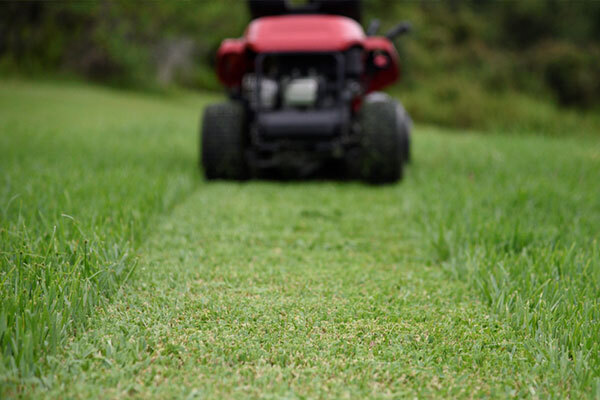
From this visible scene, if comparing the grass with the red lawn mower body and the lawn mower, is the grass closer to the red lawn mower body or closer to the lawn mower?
the lawn mower

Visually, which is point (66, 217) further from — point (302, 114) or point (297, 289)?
point (302, 114)

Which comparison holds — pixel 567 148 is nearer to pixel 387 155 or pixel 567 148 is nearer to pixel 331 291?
pixel 387 155

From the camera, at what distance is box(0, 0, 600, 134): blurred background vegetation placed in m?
7.39

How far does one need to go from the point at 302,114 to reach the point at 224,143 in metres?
0.53

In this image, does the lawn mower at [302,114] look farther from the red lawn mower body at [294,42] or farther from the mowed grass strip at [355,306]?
the mowed grass strip at [355,306]

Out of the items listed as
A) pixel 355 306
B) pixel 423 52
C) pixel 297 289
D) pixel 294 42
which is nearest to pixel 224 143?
pixel 294 42

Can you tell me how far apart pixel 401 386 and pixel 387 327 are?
11.6 inches

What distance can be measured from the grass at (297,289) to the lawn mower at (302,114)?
0.99ft

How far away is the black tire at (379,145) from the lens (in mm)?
3434

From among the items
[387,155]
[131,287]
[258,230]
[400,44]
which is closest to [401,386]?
[131,287]

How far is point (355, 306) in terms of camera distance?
1626 mm

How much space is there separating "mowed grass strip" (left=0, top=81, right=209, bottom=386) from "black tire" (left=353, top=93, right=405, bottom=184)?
1133 mm

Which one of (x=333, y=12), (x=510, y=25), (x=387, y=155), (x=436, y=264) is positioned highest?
(x=510, y=25)

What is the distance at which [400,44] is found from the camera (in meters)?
14.3
